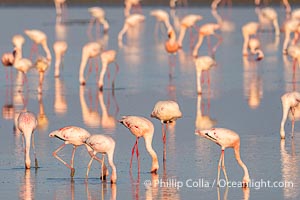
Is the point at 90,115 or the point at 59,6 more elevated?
the point at 59,6

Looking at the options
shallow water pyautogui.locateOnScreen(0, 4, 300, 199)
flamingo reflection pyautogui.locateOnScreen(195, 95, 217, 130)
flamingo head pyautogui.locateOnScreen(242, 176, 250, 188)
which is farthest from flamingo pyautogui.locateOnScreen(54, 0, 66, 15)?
flamingo head pyautogui.locateOnScreen(242, 176, 250, 188)

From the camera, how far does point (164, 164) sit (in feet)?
Answer: 41.8

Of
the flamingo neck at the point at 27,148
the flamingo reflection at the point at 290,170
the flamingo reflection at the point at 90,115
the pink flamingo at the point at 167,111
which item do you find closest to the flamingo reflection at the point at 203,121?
the flamingo reflection at the point at 90,115

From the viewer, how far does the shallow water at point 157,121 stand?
11.5 m

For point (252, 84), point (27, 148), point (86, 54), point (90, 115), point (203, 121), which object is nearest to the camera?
point (27, 148)

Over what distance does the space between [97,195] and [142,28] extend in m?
26.8

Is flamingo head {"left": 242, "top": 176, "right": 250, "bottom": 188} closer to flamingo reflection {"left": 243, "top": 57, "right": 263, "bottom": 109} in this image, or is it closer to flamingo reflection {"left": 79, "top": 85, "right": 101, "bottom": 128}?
flamingo reflection {"left": 79, "top": 85, "right": 101, "bottom": 128}

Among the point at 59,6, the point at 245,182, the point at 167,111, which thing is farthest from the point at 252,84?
the point at 59,6

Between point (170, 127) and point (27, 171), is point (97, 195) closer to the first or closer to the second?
point (27, 171)

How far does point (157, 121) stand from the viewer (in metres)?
16.3

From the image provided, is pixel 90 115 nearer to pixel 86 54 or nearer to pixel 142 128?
pixel 86 54

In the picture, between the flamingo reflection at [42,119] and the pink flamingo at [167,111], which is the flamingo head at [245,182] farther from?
the flamingo reflection at [42,119]

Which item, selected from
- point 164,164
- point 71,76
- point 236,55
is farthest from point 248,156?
point 236,55

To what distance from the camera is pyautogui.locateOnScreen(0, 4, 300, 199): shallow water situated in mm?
11471
